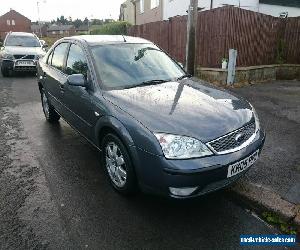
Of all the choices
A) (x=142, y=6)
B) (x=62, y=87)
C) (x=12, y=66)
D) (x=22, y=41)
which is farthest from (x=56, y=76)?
(x=142, y=6)

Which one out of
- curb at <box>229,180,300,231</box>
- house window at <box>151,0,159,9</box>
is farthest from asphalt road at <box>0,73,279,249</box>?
house window at <box>151,0,159,9</box>

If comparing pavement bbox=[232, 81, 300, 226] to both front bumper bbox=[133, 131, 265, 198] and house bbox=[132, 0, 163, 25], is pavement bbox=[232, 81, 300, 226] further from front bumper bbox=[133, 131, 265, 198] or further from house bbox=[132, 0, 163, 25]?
house bbox=[132, 0, 163, 25]

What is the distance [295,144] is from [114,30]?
21590 millimetres

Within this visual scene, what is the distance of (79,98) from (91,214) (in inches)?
65.1

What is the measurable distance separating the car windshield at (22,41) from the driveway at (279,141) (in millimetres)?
9264

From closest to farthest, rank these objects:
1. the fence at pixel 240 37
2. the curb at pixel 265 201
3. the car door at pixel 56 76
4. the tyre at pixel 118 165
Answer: the curb at pixel 265 201 → the tyre at pixel 118 165 → the car door at pixel 56 76 → the fence at pixel 240 37

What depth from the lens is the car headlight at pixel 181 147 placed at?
309cm

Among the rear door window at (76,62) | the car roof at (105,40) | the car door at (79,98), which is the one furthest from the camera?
the car roof at (105,40)

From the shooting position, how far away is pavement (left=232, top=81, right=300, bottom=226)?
3.64 m

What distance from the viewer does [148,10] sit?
2645cm

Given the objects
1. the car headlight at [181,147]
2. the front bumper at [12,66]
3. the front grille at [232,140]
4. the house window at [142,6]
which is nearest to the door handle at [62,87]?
the car headlight at [181,147]

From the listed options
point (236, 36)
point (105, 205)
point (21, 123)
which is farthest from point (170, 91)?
point (236, 36)

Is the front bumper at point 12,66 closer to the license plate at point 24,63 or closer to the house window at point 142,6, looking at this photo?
the license plate at point 24,63

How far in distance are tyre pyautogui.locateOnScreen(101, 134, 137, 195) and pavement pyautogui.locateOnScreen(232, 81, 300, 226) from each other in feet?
4.21
